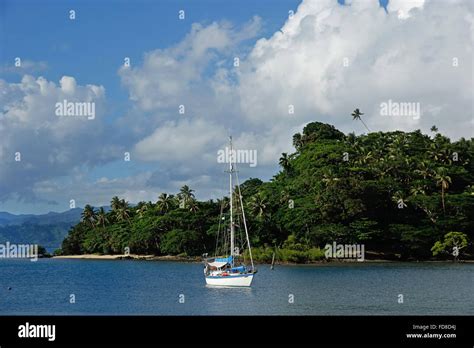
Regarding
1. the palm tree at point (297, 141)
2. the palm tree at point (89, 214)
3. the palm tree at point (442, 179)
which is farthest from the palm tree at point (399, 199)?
the palm tree at point (89, 214)

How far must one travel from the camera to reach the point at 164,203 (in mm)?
103500

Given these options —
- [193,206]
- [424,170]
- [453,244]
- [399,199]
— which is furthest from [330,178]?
[193,206]

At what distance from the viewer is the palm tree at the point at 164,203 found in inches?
4070

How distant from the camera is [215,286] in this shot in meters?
50.3

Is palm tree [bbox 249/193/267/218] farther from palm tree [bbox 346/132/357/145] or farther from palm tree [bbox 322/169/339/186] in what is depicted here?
palm tree [bbox 346/132/357/145]

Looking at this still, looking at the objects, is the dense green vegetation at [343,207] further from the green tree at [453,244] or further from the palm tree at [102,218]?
the palm tree at [102,218]

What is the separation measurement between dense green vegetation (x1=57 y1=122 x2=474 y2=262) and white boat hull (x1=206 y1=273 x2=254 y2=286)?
29.6 metres

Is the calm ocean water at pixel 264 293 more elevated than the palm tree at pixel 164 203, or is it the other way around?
the palm tree at pixel 164 203

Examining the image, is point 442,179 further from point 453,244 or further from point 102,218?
point 102,218
